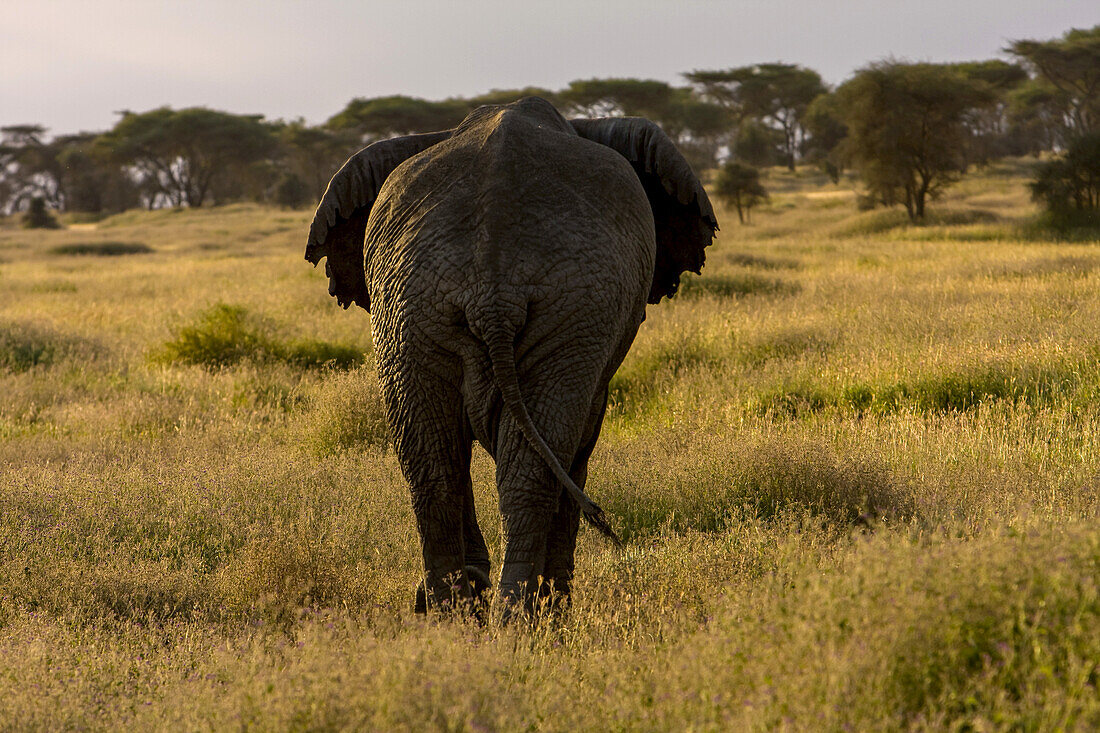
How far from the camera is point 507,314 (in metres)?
2.84

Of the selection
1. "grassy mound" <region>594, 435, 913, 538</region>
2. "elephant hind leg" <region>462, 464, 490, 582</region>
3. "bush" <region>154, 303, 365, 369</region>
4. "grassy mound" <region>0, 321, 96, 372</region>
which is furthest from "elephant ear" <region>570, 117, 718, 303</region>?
"grassy mound" <region>0, 321, 96, 372</region>

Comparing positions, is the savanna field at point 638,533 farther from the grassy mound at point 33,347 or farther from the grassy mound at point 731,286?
the grassy mound at point 731,286

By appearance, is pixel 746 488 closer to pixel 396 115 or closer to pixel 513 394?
pixel 513 394

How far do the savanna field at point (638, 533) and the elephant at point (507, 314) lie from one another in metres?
0.45

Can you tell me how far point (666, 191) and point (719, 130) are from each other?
2179 inches

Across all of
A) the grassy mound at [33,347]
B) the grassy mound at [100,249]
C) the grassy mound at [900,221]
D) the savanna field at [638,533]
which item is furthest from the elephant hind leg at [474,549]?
the grassy mound at [100,249]

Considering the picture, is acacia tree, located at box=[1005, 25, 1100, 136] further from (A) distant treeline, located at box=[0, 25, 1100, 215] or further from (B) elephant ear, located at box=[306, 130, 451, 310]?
(B) elephant ear, located at box=[306, 130, 451, 310]

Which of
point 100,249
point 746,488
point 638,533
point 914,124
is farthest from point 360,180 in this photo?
point 914,124

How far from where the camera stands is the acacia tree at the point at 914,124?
32.4 m

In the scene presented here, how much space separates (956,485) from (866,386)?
2.75m

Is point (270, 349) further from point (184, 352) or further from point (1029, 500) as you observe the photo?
point (1029, 500)

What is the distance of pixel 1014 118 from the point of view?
64812 mm

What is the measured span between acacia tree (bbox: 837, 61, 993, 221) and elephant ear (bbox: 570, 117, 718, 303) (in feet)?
99.8

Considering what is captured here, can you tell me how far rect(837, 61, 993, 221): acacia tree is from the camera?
32406 mm
